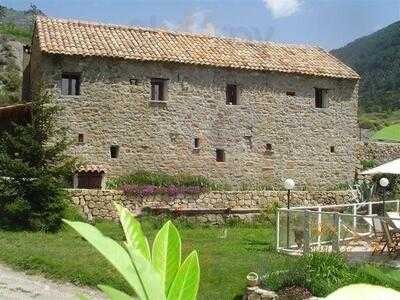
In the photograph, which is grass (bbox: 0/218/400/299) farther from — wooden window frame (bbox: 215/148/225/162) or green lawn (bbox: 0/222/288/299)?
wooden window frame (bbox: 215/148/225/162)

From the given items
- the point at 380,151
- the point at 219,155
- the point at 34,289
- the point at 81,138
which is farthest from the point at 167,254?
the point at 380,151

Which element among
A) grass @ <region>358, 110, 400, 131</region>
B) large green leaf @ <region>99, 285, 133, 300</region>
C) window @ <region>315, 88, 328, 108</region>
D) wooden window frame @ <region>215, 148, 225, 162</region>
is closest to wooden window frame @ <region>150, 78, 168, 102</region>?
wooden window frame @ <region>215, 148, 225, 162</region>

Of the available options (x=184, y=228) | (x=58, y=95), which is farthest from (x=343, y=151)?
(x=58, y=95)

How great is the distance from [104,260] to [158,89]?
14.4m

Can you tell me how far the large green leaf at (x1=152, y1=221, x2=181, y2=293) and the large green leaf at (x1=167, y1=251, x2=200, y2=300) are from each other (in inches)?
0.5

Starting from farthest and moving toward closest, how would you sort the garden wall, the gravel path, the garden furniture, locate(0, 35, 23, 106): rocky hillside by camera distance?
locate(0, 35, 23, 106): rocky hillside
the garden wall
the garden furniture
the gravel path

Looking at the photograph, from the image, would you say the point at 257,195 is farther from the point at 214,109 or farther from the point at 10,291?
the point at 10,291

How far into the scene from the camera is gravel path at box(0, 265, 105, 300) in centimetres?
1138

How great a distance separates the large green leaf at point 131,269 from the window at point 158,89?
23.4 meters

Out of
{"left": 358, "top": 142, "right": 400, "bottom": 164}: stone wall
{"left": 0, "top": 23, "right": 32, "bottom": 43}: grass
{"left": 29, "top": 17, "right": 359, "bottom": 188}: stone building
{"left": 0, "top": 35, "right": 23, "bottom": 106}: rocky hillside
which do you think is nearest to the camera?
{"left": 29, "top": 17, "right": 359, "bottom": 188}: stone building

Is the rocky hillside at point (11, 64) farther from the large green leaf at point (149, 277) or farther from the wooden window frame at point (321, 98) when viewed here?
the large green leaf at point (149, 277)

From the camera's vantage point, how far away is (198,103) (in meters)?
24.5

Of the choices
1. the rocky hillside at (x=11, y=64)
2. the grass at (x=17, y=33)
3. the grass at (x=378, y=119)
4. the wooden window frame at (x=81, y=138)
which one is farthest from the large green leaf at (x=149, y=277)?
the grass at (x=378, y=119)

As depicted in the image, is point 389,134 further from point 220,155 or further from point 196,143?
point 196,143
